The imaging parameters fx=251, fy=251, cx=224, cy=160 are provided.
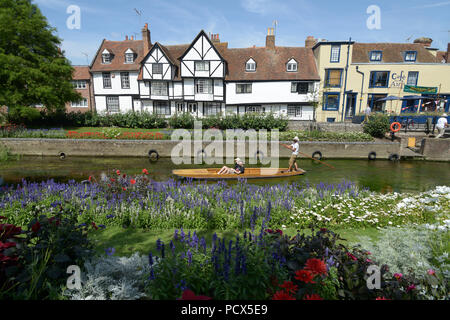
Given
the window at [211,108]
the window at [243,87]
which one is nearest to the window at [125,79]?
the window at [211,108]

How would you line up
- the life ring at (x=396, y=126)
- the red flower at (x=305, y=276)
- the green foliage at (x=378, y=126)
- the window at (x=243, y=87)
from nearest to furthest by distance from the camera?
the red flower at (x=305, y=276), the life ring at (x=396, y=126), the green foliage at (x=378, y=126), the window at (x=243, y=87)

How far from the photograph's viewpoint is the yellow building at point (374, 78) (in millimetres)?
34125

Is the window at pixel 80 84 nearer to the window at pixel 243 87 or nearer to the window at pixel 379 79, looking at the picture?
the window at pixel 243 87

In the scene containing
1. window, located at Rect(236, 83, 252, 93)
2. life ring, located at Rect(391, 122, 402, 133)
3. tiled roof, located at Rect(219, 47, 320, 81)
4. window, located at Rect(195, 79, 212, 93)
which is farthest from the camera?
window, located at Rect(236, 83, 252, 93)

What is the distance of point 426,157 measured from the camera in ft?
70.0

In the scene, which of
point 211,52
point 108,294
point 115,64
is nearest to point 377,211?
point 108,294

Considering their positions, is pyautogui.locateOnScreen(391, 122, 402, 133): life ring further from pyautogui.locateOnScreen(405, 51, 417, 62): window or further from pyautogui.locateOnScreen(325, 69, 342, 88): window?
pyautogui.locateOnScreen(405, 51, 417, 62): window

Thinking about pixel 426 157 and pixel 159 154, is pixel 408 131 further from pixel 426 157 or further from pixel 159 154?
pixel 159 154

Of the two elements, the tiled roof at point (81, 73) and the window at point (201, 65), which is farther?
the tiled roof at point (81, 73)

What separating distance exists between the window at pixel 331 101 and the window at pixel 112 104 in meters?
30.0

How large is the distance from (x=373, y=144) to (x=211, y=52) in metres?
22.6

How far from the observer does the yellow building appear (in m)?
34.1

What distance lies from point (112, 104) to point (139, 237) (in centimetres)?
3559

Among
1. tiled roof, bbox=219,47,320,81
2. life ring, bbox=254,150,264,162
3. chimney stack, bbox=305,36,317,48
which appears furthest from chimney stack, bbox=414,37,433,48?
life ring, bbox=254,150,264,162
